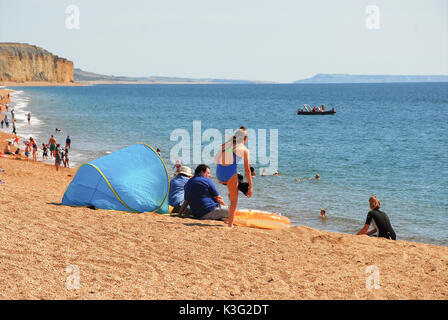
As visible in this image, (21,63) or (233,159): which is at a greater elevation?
(21,63)

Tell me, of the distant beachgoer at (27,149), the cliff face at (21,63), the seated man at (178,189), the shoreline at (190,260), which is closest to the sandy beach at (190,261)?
the shoreline at (190,260)

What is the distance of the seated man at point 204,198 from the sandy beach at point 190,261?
35 cm

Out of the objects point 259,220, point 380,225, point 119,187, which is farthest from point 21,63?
point 380,225

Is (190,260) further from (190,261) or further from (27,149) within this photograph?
(27,149)

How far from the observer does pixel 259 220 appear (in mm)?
9867

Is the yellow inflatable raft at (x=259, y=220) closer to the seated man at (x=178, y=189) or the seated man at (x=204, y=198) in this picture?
the seated man at (x=204, y=198)

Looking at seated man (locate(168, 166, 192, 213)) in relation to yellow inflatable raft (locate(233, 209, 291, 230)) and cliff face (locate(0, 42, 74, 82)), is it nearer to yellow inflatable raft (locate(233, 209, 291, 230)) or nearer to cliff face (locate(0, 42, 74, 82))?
yellow inflatable raft (locate(233, 209, 291, 230))

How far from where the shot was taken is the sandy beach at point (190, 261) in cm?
598

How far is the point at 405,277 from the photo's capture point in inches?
266

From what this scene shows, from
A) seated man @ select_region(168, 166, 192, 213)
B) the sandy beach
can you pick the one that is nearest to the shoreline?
A: the sandy beach

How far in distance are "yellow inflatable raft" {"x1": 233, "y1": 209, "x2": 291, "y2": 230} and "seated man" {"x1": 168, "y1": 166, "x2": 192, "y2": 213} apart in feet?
5.62

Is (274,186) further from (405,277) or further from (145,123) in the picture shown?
(145,123)

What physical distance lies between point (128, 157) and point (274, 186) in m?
11.6

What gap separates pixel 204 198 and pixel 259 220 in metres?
1.23
